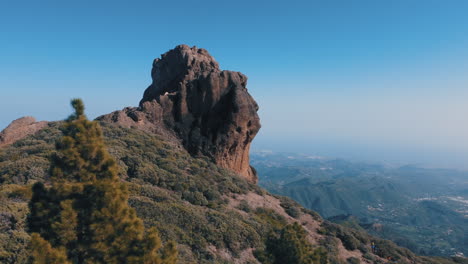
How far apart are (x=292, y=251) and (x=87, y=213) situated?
11.8 meters

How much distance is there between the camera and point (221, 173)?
1478 inches

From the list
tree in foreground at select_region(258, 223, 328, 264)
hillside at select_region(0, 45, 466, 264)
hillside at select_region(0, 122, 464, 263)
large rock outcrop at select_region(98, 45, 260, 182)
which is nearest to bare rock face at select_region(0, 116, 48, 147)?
hillside at select_region(0, 45, 466, 264)

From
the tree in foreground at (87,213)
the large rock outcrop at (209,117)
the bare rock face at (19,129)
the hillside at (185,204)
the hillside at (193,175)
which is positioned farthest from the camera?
the large rock outcrop at (209,117)

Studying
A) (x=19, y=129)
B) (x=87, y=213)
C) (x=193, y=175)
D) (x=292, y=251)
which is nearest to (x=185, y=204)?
(x=193, y=175)

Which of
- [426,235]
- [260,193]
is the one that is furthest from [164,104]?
[426,235]

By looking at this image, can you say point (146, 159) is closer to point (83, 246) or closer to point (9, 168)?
point (9, 168)

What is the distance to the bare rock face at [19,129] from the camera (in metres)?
33.3

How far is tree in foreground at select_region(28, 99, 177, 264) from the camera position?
36.3ft

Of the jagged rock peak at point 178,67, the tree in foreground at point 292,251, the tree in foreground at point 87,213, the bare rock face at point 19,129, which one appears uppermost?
the jagged rock peak at point 178,67

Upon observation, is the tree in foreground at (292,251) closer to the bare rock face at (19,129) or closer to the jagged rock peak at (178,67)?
the bare rock face at (19,129)

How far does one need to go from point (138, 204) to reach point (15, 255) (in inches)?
343

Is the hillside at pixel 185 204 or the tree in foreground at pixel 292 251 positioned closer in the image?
the tree in foreground at pixel 292 251

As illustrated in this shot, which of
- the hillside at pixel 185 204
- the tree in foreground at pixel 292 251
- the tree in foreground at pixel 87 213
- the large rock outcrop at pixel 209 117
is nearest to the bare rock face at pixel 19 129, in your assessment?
the hillside at pixel 185 204

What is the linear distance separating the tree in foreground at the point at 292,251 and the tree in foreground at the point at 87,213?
8.05 m
